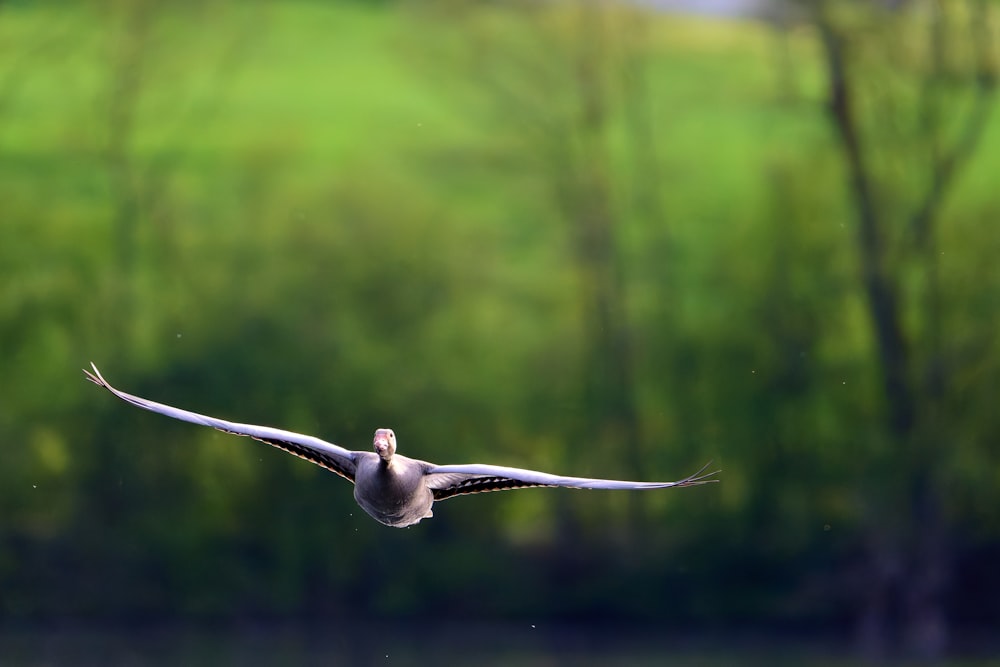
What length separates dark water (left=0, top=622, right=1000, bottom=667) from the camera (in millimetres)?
15070

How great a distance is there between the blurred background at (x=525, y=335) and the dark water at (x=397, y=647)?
10 centimetres

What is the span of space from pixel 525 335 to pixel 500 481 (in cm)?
1077

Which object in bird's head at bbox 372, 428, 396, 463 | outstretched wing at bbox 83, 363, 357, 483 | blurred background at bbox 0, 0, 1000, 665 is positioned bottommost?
bird's head at bbox 372, 428, 396, 463

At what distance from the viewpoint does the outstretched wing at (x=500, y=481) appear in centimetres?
713

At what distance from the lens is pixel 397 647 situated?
16.1m

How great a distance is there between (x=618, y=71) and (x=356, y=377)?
5304mm

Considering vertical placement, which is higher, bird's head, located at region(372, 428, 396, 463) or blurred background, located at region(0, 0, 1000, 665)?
blurred background, located at region(0, 0, 1000, 665)

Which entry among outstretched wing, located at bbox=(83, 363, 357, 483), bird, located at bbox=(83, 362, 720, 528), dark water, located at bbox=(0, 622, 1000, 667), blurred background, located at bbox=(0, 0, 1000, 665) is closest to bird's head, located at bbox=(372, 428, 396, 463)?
bird, located at bbox=(83, 362, 720, 528)

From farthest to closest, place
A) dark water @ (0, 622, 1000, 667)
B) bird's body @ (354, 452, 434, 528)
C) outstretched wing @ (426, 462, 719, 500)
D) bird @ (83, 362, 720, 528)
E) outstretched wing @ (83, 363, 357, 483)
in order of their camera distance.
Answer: dark water @ (0, 622, 1000, 667) → bird's body @ (354, 452, 434, 528) → outstretched wing @ (83, 363, 357, 483) → bird @ (83, 362, 720, 528) → outstretched wing @ (426, 462, 719, 500)

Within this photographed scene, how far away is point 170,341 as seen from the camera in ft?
60.3

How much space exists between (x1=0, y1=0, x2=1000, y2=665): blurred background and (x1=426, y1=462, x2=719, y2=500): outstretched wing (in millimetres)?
8419

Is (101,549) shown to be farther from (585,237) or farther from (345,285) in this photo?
(585,237)

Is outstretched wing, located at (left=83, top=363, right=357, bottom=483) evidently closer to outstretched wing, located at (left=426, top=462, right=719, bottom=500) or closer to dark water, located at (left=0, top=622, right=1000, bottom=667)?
outstretched wing, located at (left=426, top=462, right=719, bottom=500)

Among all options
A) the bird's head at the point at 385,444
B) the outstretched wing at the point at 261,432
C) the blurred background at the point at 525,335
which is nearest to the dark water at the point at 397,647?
the blurred background at the point at 525,335
